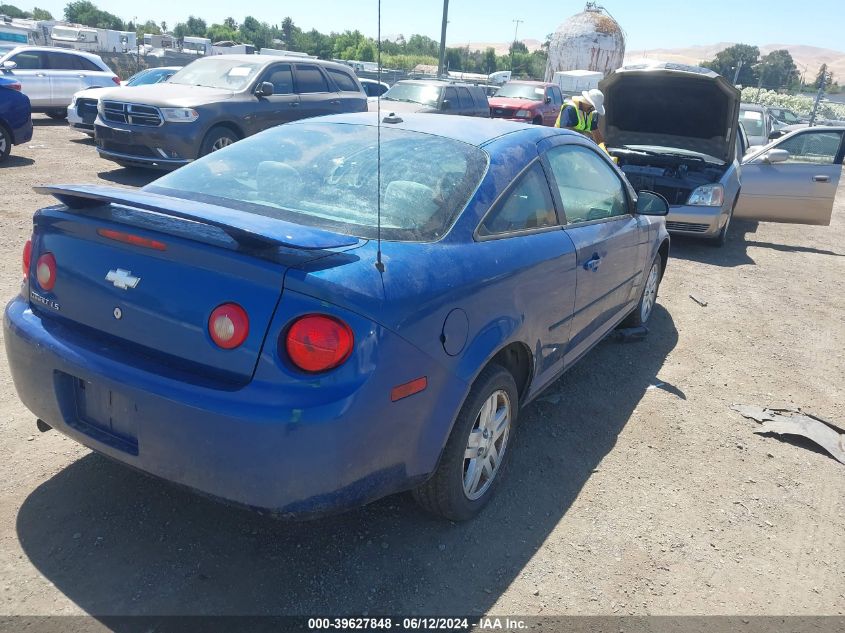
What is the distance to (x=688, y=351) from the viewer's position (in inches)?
208

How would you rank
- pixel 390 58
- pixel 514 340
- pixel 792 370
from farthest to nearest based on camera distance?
pixel 390 58
pixel 792 370
pixel 514 340

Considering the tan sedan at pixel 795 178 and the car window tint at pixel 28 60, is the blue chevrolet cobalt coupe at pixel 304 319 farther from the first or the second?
the car window tint at pixel 28 60

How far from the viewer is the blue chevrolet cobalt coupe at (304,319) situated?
6.98ft

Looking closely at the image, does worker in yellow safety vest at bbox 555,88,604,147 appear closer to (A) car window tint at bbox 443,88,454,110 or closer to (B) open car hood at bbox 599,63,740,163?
(B) open car hood at bbox 599,63,740,163

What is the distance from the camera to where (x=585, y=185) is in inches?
157

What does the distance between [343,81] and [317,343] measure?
10.9m

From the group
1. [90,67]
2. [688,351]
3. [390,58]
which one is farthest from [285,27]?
[688,351]

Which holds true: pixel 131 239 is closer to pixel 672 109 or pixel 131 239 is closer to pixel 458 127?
pixel 458 127

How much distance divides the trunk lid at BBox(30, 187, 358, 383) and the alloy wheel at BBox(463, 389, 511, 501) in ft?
3.14

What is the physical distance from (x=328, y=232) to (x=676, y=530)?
2063 mm

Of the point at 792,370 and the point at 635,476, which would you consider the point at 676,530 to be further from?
the point at 792,370

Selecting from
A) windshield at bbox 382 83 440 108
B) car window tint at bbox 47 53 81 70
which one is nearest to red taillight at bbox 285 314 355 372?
windshield at bbox 382 83 440 108

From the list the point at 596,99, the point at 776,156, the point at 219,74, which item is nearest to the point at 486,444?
the point at 596,99

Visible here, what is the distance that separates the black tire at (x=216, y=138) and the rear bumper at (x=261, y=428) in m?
7.42
